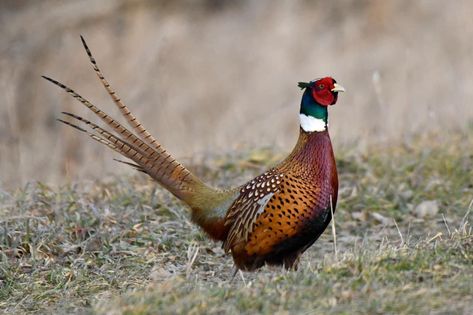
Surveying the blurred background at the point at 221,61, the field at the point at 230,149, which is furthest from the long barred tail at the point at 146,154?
the blurred background at the point at 221,61

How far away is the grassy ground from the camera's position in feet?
12.3

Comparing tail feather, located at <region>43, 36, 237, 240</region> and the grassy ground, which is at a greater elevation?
tail feather, located at <region>43, 36, 237, 240</region>

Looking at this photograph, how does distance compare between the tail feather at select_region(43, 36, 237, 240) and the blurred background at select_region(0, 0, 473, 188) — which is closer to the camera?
the tail feather at select_region(43, 36, 237, 240)

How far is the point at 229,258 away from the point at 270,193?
94 centimetres

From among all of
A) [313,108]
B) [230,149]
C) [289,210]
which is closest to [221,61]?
[230,149]

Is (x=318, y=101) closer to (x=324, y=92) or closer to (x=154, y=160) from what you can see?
(x=324, y=92)

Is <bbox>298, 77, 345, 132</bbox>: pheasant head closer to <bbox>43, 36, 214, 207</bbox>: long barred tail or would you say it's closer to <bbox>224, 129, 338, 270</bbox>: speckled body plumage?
<bbox>224, 129, 338, 270</bbox>: speckled body plumage

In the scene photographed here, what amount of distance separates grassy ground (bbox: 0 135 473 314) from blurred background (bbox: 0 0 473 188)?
291 centimetres

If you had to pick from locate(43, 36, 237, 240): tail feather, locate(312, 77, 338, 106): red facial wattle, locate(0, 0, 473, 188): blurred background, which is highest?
locate(0, 0, 473, 188): blurred background

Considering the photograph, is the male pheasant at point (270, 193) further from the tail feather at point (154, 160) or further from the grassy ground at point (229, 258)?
the grassy ground at point (229, 258)

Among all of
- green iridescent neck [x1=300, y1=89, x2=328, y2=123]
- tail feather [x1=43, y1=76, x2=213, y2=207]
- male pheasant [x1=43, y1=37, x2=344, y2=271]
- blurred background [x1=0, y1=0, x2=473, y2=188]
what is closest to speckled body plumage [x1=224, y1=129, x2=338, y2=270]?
male pheasant [x1=43, y1=37, x2=344, y2=271]

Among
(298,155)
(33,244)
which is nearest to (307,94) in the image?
(298,155)

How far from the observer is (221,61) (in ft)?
41.1

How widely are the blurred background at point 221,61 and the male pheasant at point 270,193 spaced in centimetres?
450
